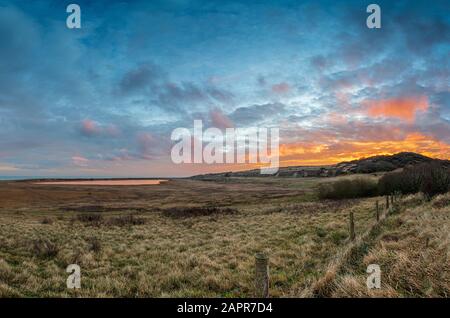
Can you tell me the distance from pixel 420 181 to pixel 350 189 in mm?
17633

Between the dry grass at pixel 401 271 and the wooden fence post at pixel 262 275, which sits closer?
the dry grass at pixel 401 271

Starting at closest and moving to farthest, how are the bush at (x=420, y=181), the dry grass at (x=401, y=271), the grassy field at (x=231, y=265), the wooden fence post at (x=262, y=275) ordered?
the dry grass at (x=401, y=271), the wooden fence post at (x=262, y=275), the grassy field at (x=231, y=265), the bush at (x=420, y=181)

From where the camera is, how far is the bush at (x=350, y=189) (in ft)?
185

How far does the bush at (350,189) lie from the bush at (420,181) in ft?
8.34

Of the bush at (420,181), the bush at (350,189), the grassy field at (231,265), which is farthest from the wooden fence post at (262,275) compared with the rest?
the bush at (350,189)

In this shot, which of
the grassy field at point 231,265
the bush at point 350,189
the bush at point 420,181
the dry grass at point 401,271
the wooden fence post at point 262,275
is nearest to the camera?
the dry grass at point 401,271

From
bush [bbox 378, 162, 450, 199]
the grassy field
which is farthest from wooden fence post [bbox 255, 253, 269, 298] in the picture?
bush [bbox 378, 162, 450, 199]

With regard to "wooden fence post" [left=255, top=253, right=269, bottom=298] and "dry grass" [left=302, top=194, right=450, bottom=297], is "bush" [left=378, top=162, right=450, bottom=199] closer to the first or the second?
"dry grass" [left=302, top=194, right=450, bottom=297]

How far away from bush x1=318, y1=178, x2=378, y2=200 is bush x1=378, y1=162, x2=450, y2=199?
8.34 feet

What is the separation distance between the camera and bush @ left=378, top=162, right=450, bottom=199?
2779 cm

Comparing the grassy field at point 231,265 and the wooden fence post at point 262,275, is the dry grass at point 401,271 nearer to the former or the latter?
the grassy field at point 231,265

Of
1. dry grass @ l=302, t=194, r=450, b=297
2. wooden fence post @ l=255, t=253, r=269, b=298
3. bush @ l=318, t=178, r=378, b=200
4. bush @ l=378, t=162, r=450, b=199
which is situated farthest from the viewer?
bush @ l=318, t=178, r=378, b=200

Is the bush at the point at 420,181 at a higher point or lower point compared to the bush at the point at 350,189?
higher
